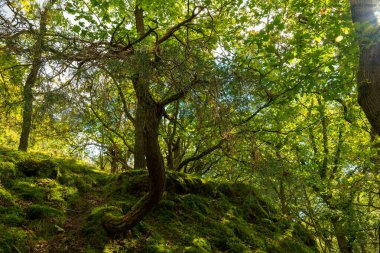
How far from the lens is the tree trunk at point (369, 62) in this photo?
18.0 feet

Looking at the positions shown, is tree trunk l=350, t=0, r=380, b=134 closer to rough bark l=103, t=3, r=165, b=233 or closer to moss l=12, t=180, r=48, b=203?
rough bark l=103, t=3, r=165, b=233

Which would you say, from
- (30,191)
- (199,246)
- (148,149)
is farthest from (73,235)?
(199,246)

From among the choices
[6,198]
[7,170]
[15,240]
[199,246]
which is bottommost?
[199,246]

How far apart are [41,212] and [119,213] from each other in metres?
1.55

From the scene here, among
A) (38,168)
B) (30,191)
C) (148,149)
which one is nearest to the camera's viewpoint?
(148,149)

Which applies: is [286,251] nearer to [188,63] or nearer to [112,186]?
[112,186]

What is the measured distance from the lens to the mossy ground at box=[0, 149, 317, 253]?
17.9 ft

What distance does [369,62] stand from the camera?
574 centimetres

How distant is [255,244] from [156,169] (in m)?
3.75

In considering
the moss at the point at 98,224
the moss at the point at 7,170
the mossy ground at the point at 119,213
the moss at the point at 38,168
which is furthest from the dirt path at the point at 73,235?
the moss at the point at 7,170

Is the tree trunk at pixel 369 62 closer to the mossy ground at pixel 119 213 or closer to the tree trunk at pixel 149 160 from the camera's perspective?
the mossy ground at pixel 119 213

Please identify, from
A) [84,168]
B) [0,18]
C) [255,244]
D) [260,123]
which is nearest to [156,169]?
[0,18]

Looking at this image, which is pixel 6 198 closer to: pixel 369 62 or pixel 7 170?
pixel 7 170

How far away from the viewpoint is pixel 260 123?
975cm
